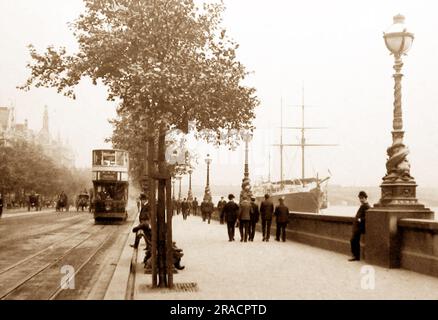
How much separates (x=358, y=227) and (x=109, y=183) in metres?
27.3

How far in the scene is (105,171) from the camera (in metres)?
40.6

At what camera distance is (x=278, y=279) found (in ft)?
40.0

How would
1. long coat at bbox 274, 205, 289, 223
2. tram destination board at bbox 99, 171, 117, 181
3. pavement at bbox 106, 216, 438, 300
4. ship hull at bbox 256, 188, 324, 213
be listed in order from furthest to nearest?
1. ship hull at bbox 256, 188, 324, 213
2. tram destination board at bbox 99, 171, 117, 181
3. long coat at bbox 274, 205, 289, 223
4. pavement at bbox 106, 216, 438, 300

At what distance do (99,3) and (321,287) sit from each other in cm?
976

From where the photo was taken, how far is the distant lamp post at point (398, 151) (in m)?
14.3

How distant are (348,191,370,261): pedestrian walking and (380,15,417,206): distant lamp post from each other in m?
0.95

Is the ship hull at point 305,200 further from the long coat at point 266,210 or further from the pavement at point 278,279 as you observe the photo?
the pavement at point 278,279

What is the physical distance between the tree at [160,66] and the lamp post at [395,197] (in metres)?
4.24

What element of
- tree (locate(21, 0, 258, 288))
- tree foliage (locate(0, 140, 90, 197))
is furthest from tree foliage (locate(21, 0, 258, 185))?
tree foliage (locate(0, 140, 90, 197))

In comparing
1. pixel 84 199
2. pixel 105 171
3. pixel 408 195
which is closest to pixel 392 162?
pixel 408 195

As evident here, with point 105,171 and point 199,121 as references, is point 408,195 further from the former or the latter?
point 105,171

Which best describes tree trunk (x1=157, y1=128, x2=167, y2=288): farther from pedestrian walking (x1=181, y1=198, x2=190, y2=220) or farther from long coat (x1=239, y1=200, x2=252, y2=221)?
pedestrian walking (x1=181, y1=198, x2=190, y2=220)

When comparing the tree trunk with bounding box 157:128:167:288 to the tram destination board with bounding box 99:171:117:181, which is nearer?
the tree trunk with bounding box 157:128:167:288

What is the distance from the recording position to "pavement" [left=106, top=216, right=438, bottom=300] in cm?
1022
